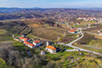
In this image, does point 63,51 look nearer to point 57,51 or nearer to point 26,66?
point 57,51

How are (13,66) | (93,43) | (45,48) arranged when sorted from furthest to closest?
1. (93,43)
2. (45,48)
3. (13,66)

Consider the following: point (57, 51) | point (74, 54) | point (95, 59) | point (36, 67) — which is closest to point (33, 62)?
point (36, 67)

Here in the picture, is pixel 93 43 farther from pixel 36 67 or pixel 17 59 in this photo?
pixel 17 59

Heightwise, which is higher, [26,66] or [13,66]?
[26,66]

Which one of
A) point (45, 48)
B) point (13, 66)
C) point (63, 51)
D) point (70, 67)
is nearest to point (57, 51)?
point (63, 51)

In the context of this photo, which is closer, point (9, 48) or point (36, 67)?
point (36, 67)

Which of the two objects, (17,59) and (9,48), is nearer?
(17,59)

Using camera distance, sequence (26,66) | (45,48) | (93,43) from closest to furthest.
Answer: (26,66) → (45,48) → (93,43)

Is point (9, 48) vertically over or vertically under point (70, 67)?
over

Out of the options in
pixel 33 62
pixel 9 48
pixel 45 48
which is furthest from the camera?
pixel 45 48
